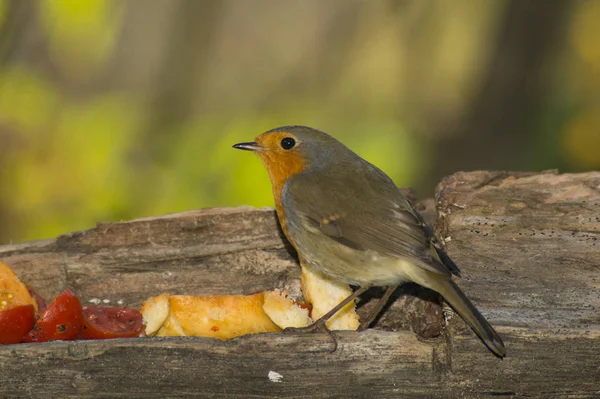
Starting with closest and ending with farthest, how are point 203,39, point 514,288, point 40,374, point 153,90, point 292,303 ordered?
point 40,374 < point 514,288 < point 292,303 < point 203,39 < point 153,90

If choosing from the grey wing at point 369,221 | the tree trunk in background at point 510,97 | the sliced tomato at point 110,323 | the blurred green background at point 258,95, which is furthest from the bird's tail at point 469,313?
the tree trunk in background at point 510,97

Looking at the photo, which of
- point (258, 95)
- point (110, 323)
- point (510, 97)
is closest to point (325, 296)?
point (110, 323)

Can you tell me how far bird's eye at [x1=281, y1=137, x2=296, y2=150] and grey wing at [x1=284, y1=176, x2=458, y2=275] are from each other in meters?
0.24

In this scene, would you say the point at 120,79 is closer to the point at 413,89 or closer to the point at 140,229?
the point at 413,89

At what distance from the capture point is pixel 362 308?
483 cm

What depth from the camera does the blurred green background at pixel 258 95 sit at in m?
6.23

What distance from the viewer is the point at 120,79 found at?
347 inches

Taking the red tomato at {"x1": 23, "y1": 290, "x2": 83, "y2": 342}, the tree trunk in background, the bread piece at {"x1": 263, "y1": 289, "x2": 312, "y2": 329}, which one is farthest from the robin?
the tree trunk in background

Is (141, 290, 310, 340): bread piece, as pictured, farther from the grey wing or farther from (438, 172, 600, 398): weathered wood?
(438, 172, 600, 398): weathered wood

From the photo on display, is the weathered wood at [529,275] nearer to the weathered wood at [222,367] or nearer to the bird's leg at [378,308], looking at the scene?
the weathered wood at [222,367]

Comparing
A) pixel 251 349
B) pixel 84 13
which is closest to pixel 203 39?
pixel 84 13

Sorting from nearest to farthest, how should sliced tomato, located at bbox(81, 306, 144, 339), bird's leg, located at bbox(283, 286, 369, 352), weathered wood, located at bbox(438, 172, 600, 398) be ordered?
weathered wood, located at bbox(438, 172, 600, 398) < bird's leg, located at bbox(283, 286, 369, 352) < sliced tomato, located at bbox(81, 306, 144, 339)

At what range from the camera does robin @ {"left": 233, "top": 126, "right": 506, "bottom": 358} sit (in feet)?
13.5

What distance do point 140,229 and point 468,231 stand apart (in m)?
1.94
